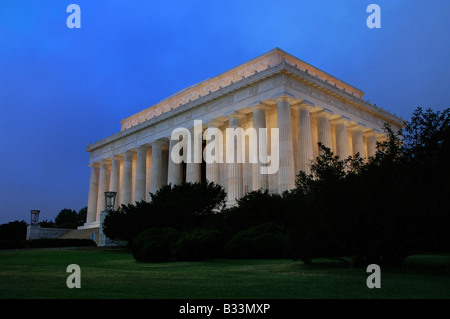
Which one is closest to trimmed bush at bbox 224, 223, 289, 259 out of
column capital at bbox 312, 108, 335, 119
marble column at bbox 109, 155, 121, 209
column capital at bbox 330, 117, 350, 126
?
column capital at bbox 312, 108, 335, 119

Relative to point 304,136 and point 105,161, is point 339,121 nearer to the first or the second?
point 304,136

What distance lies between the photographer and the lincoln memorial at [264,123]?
1693 inches

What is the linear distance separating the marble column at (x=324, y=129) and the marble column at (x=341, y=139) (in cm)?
259

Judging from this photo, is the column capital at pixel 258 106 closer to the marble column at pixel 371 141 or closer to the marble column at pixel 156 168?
the marble column at pixel 371 141

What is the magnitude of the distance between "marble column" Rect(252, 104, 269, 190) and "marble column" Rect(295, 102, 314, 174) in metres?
3.97

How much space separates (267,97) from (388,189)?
30748 mm

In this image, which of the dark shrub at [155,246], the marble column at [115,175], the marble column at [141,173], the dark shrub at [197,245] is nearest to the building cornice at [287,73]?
the marble column at [141,173]

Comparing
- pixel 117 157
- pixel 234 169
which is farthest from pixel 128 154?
pixel 234 169

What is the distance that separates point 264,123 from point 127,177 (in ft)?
96.2

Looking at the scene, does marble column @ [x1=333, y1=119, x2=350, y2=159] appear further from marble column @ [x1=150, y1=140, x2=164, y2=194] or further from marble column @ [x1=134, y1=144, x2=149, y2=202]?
marble column @ [x1=134, y1=144, x2=149, y2=202]

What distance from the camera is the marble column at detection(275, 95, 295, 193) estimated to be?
132ft

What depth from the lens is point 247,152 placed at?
159 ft

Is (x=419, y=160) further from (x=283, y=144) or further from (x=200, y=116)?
(x=200, y=116)
